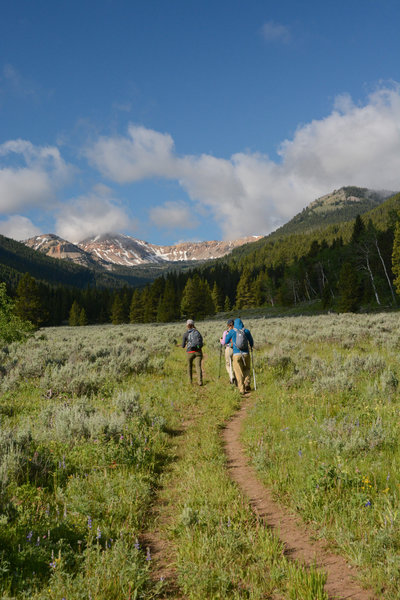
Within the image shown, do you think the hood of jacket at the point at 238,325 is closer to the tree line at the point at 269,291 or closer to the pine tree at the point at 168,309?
the tree line at the point at 269,291

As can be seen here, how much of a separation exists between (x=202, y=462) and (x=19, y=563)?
3078mm

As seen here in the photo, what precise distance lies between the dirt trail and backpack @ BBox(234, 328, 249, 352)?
4829 mm

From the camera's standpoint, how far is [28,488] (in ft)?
13.8

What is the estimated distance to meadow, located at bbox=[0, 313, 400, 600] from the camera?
9.48 feet

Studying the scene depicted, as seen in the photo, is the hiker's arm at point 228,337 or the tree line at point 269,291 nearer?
the hiker's arm at point 228,337

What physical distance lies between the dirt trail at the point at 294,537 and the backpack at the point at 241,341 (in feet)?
15.8

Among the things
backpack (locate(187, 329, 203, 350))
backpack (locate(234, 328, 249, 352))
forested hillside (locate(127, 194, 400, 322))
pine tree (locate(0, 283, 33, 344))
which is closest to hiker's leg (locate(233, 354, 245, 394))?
→ backpack (locate(234, 328, 249, 352))

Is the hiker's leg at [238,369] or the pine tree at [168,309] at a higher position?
the pine tree at [168,309]

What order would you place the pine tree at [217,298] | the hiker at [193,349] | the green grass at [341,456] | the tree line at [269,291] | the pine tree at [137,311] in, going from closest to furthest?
the green grass at [341,456], the hiker at [193,349], the tree line at [269,291], the pine tree at [137,311], the pine tree at [217,298]

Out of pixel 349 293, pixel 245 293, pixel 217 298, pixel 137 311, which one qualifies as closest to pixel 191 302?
pixel 137 311

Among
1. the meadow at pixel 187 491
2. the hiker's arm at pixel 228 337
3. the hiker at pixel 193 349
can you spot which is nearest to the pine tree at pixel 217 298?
the hiker at pixel 193 349

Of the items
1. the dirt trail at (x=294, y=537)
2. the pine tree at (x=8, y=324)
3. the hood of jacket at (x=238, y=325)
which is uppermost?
the pine tree at (x=8, y=324)

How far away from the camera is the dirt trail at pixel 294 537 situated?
9.48 feet

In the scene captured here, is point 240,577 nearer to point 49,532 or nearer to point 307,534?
point 307,534
